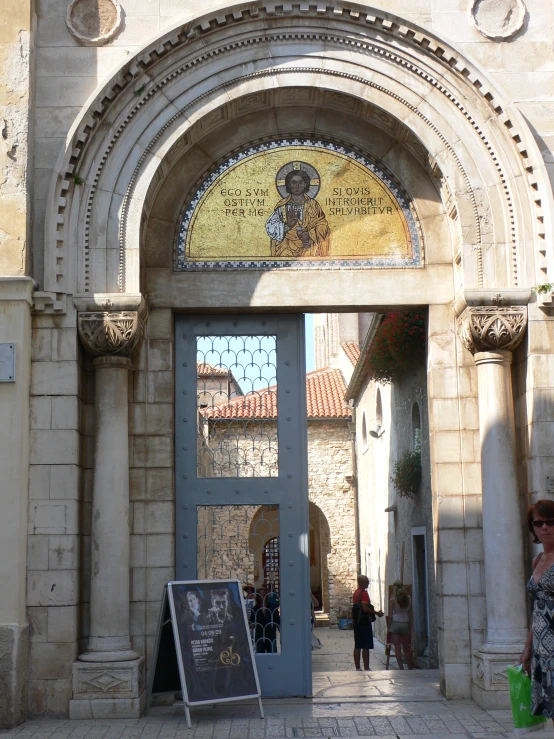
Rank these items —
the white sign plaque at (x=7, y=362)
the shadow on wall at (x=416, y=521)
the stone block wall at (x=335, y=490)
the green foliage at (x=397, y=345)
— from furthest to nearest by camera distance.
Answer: the stone block wall at (x=335, y=490), the green foliage at (x=397, y=345), the shadow on wall at (x=416, y=521), the white sign plaque at (x=7, y=362)

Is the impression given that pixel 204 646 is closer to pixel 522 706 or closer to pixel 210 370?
pixel 210 370

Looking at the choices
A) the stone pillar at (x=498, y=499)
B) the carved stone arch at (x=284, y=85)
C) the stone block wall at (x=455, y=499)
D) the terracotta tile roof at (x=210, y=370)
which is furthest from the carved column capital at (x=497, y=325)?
the terracotta tile roof at (x=210, y=370)

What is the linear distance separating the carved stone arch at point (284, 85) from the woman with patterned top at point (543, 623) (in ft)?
13.7

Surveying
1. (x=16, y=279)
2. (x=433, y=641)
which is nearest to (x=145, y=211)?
(x=16, y=279)

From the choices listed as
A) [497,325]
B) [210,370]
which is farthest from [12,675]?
[497,325]

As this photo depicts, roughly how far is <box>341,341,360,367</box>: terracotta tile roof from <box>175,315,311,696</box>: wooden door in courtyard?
19.4 metres

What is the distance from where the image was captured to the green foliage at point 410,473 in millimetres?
17062

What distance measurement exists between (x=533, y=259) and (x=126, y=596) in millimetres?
4931

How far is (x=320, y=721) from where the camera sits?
28.0ft

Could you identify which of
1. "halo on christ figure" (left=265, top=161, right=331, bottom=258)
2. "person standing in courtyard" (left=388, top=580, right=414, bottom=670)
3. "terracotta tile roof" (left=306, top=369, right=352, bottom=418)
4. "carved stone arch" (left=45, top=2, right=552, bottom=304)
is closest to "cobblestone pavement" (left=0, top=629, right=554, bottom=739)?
"carved stone arch" (left=45, top=2, right=552, bottom=304)

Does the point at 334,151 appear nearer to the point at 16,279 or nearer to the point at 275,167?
the point at 275,167

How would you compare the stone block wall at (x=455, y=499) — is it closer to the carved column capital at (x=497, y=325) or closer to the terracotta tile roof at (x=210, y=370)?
the carved column capital at (x=497, y=325)

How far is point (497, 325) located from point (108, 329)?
11.9ft

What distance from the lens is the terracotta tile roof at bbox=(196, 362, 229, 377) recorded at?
33.6 ft
